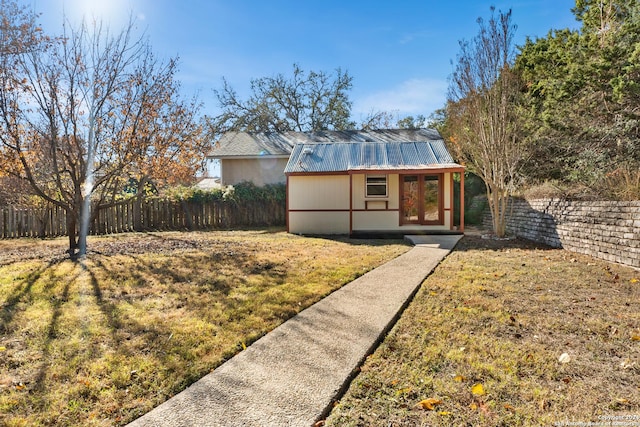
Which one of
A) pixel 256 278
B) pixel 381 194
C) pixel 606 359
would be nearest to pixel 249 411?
pixel 606 359

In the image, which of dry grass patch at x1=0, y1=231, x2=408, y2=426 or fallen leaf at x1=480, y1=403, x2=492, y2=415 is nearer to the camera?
fallen leaf at x1=480, y1=403, x2=492, y2=415

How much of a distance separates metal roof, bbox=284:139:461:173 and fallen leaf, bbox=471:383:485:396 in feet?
33.3

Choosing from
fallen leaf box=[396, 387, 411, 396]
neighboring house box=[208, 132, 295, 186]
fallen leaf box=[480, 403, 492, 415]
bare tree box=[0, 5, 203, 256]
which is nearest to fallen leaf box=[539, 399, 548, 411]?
fallen leaf box=[480, 403, 492, 415]

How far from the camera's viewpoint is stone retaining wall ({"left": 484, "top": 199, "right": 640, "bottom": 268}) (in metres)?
6.50

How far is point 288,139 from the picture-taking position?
2147 cm

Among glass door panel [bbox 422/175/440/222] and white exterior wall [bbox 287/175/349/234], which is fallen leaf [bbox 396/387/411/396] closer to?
white exterior wall [bbox 287/175/349/234]

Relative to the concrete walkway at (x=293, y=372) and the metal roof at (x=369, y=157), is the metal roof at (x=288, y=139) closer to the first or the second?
the metal roof at (x=369, y=157)

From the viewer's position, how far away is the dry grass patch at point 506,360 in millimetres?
2254

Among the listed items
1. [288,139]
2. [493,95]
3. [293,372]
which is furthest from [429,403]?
[288,139]

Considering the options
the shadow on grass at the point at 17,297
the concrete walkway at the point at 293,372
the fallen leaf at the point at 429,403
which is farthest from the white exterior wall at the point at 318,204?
the fallen leaf at the point at 429,403

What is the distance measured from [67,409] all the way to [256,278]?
3570mm

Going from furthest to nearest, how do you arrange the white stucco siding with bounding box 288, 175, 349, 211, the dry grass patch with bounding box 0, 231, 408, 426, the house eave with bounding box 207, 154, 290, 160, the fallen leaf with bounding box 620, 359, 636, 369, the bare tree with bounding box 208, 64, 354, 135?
the bare tree with bounding box 208, 64, 354, 135 < the house eave with bounding box 207, 154, 290, 160 < the white stucco siding with bounding box 288, 175, 349, 211 < the fallen leaf with bounding box 620, 359, 636, 369 < the dry grass patch with bounding box 0, 231, 408, 426

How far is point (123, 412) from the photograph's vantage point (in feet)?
7.37

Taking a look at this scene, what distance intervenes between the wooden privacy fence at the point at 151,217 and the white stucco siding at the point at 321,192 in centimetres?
379
